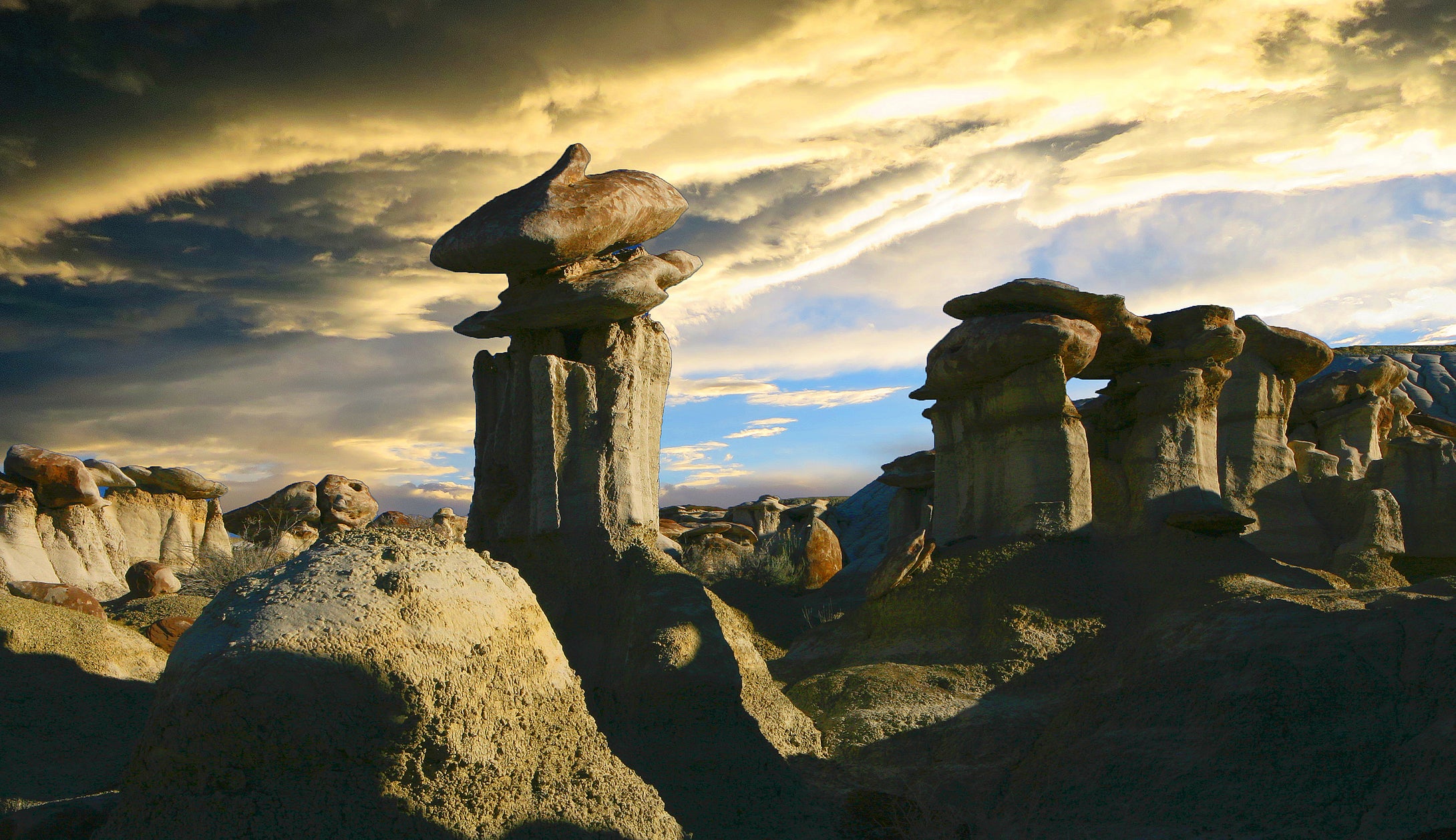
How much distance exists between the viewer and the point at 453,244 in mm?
7520

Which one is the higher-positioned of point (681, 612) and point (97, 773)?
point (681, 612)

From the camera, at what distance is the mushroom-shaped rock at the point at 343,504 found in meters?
16.5

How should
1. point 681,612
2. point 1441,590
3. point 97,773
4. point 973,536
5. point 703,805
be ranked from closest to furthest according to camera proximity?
point 703,805 < point 97,773 < point 681,612 < point 1441,590 < point 973,536

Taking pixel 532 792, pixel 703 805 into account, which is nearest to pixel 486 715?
pixel 532 792

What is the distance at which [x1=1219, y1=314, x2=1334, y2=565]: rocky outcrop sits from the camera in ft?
40.0

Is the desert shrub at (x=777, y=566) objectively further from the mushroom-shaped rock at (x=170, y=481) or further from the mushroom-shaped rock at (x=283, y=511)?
the mushroom-shaped rock at (x=170, y=481)

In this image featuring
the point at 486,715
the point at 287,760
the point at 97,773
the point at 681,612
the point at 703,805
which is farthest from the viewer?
the point at 681,612

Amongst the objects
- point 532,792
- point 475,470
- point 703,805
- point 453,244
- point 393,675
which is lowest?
point 703,805

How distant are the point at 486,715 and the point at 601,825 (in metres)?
0.74

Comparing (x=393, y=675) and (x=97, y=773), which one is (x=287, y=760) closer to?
(x=393, y=675)

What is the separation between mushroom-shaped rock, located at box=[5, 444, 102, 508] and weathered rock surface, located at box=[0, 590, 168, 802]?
7423mm

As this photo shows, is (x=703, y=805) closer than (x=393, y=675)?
No

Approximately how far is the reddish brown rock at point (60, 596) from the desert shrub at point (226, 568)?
352cm

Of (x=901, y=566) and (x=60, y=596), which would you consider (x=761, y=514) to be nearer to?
(x=901, y=566)
